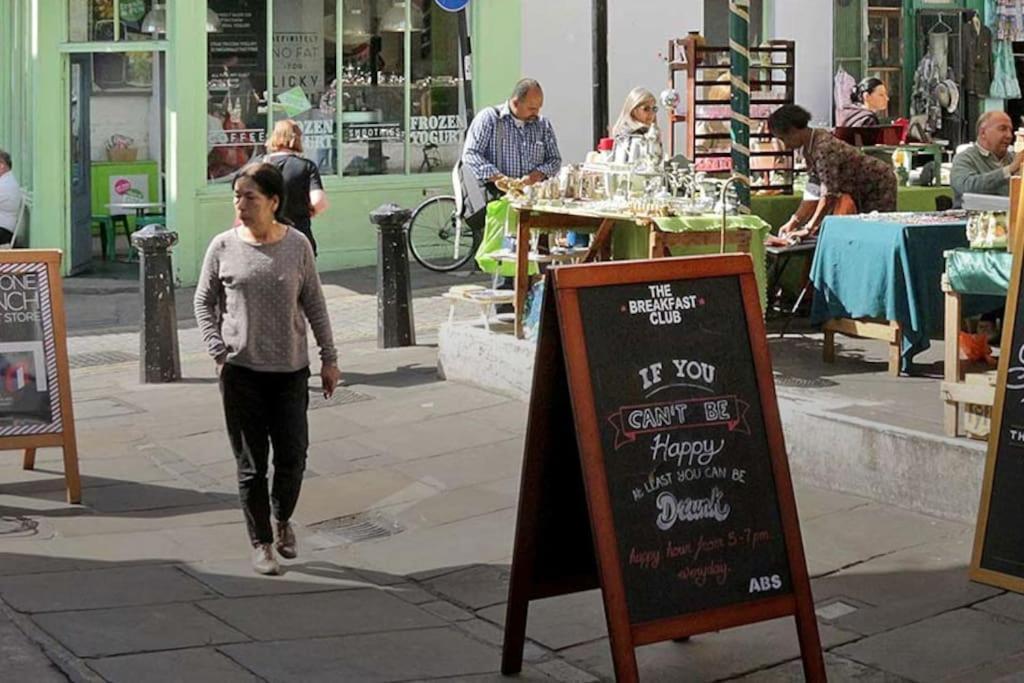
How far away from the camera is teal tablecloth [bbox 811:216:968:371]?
406 inches

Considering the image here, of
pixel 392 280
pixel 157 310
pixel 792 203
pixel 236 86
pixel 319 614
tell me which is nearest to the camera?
pixel 319 614

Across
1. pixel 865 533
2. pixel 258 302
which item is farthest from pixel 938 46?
pixel 258 302

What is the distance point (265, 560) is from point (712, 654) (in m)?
2.16

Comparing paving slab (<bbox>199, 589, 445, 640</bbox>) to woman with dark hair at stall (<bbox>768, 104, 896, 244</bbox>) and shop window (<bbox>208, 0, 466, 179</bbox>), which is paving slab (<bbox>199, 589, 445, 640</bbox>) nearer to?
woman with dark hair at stall (<bbox>768, 104, 896, 244</bbox>)


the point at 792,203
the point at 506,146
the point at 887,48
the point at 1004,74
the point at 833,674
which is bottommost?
the point at 833,674

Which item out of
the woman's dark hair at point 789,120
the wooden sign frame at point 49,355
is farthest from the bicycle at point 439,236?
the wooden sign frame at point 49,355

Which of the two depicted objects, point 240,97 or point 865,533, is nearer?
point 865,533

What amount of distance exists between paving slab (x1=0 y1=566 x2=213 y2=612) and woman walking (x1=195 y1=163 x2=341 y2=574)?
0.40 meters

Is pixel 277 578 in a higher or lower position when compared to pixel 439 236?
lower

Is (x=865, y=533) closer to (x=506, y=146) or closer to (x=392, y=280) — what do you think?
(x=506, y=146)

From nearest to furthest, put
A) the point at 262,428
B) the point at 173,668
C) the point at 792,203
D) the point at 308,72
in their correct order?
the point at 173,668 → the point at 262,428 → the point at 792,203 → the point at 308,72

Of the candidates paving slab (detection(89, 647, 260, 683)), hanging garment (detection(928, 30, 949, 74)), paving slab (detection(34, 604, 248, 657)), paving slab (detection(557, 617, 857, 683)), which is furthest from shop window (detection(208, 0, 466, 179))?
paving slab (detection(557, 617, 857, 683))

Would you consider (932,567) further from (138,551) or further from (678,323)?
(138,551)

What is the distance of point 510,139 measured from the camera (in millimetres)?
12523
